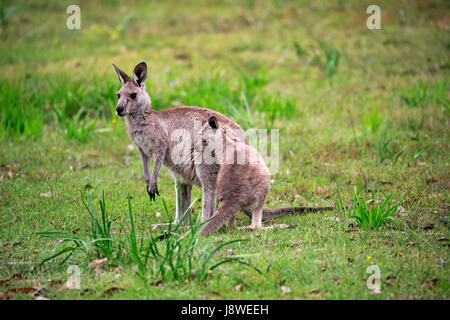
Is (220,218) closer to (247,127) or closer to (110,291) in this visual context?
(110,291)

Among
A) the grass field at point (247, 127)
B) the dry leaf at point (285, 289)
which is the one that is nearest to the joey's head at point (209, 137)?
the grass field at point (247, 127)

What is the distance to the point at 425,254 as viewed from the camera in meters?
4.07

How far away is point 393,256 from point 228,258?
1368 mm

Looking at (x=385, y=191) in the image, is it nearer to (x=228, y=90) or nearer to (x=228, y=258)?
(x=228, y=258)

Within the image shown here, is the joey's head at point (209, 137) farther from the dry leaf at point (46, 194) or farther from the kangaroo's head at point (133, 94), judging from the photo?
the dry leaf at point (46, 194)

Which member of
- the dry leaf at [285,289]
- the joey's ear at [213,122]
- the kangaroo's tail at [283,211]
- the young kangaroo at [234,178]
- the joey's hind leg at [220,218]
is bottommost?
the dry leaf at [285,289]

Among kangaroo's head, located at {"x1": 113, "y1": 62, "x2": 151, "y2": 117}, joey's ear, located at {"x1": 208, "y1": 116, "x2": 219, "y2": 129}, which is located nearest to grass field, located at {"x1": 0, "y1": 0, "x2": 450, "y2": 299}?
joey's ear, located at {"x1": 208, "y1": 116, "x2": 219, "y2": 129}

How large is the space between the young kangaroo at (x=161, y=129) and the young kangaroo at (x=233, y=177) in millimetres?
147

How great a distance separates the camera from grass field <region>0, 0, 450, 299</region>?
383 cm

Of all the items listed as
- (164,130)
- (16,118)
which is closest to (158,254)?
(164,130)

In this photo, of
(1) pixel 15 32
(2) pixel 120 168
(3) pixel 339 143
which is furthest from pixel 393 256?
(1) pixel 15 32

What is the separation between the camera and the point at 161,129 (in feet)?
16.3

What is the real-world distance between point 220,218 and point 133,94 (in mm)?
1567

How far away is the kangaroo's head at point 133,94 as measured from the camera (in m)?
4.87
